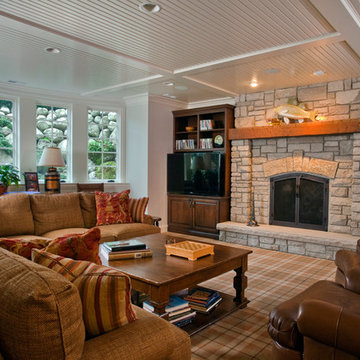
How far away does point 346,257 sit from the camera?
2357mm

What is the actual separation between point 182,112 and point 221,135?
2.91 ft

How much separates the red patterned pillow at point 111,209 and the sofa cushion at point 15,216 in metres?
0.82

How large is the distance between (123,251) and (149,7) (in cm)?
202

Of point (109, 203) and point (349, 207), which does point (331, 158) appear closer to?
point (349, 207)

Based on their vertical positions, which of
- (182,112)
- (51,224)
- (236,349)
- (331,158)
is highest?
(182,112)

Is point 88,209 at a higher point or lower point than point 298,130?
lower

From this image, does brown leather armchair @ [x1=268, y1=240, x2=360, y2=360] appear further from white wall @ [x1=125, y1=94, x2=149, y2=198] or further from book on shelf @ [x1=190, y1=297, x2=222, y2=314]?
white wall @ [x1=125, y1=94, x2=149, y2=198]

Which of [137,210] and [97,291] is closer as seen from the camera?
[97,291]

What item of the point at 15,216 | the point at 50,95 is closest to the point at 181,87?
the point at 50,95

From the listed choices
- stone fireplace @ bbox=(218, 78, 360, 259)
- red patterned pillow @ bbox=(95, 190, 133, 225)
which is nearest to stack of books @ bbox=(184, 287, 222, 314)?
red patterned pillow @ bbox=(95, 190, 133, 225)

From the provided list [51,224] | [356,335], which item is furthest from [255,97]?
[356,335]

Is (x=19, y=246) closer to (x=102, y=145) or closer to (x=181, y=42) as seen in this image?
(x=181, y=42)

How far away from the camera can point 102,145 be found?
6590 mm

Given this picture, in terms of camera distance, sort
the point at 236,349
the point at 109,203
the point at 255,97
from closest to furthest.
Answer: the point at 236,349, the point at 109,203, the point at 255,97
